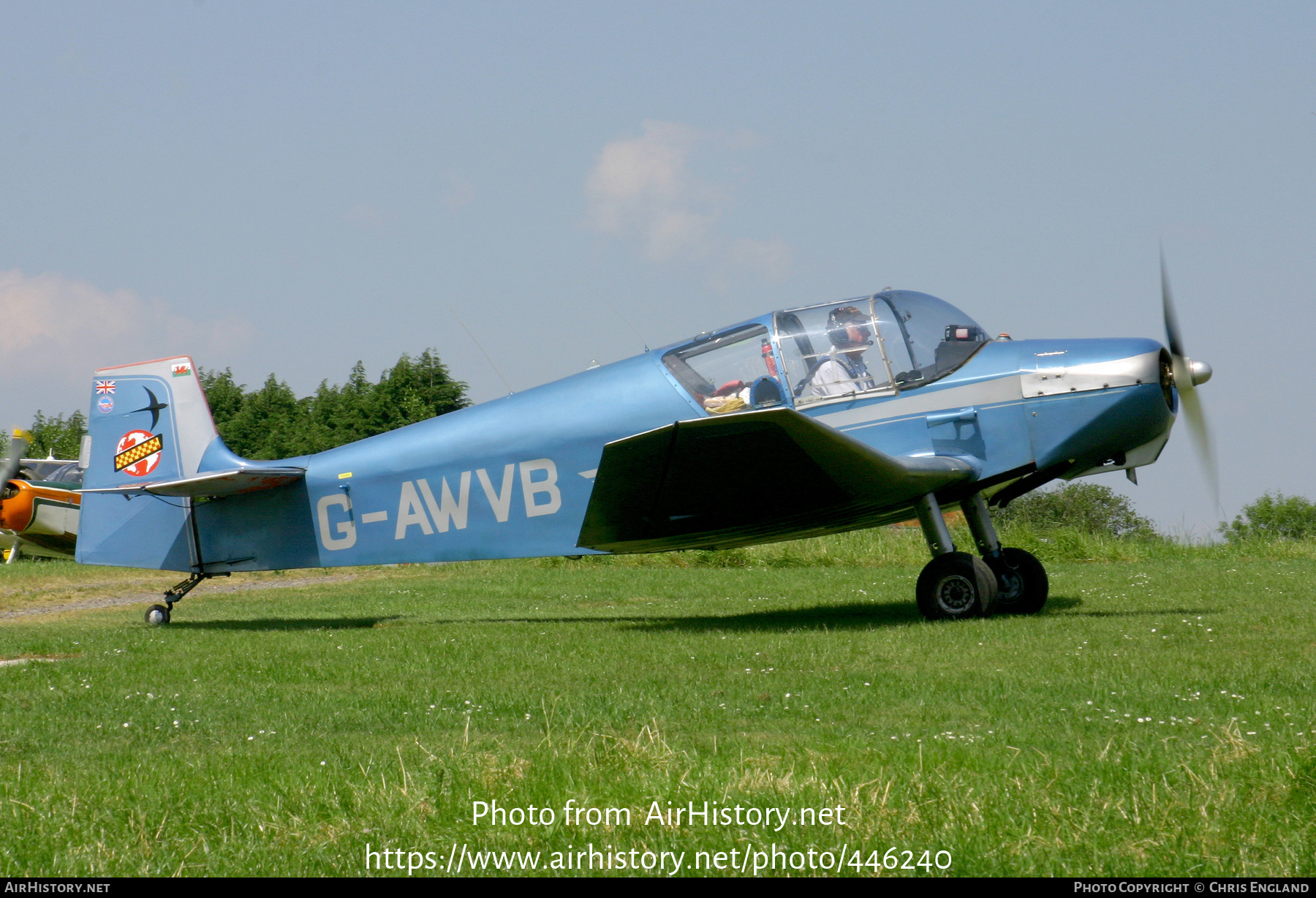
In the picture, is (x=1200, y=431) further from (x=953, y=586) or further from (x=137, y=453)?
(x=137, y=453)

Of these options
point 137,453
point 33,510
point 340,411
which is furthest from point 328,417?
point 137,453

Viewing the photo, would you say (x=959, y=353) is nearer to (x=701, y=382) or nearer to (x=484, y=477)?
(x=701, y=382)

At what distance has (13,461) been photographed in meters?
20.5

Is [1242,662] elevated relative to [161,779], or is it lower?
lower

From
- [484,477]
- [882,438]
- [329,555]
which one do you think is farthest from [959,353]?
[329,555]

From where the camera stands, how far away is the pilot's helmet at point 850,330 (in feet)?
30.4

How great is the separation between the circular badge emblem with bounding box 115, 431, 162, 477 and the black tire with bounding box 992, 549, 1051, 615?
8.45m

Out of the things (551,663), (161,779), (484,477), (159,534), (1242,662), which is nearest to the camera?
(161,779)

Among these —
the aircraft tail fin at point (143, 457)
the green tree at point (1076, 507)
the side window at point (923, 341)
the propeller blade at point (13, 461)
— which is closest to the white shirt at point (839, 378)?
the side window at point (923, 341)

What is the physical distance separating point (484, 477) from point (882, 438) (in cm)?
360

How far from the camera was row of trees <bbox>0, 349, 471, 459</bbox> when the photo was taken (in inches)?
1559

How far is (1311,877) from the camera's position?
9.36ft

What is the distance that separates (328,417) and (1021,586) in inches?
1508

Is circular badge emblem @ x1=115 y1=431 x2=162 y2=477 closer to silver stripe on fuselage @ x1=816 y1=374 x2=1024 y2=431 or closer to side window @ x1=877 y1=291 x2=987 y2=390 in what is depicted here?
silver stripe on fuselage @ x1=816 y1=374 x2=1024 y2=431
